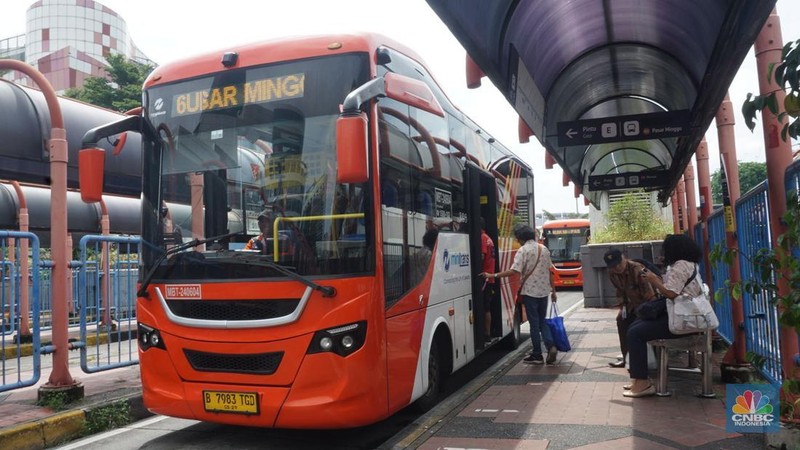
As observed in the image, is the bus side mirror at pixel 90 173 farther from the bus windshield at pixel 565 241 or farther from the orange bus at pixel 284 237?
the bus windshield at pixel 565 241

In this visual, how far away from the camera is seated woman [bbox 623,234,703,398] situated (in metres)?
5.89

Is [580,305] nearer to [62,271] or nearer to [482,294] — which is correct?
[482,294]

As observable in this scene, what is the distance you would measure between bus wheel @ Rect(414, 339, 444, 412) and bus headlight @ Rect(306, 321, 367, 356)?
1.58 m

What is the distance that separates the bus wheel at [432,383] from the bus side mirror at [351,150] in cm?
250

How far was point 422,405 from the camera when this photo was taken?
20.5ft

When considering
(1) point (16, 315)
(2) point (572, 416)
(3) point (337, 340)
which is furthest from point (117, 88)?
(2) point (572, 416)

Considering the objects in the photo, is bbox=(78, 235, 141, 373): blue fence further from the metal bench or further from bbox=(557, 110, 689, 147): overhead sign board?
bbox=(557, 110, 689, 147): overhead sign board

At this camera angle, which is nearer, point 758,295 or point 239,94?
point 239,94

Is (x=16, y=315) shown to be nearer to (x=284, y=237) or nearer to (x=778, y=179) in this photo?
(x=284, y=237)

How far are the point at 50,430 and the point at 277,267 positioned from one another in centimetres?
293

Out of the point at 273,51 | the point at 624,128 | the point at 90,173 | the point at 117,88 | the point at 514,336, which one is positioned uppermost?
the point at 117,88

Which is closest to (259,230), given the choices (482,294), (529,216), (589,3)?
(482,294)

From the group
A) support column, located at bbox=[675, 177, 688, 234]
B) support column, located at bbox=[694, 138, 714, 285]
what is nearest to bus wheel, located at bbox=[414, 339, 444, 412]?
support column, located at bbox=[694, 138, 714, 285]

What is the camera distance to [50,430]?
19.1 feet
